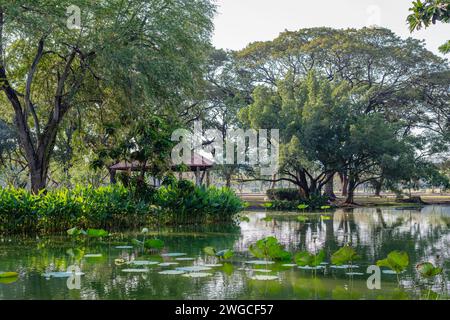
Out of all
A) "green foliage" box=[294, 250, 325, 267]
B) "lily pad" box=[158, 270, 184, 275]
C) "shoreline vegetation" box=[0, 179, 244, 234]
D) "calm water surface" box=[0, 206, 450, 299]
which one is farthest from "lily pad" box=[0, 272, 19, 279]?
"shoreline vegetation" box=[0, 179, 244, 234]

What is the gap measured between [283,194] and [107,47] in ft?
70.5

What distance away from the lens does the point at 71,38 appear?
1545cm

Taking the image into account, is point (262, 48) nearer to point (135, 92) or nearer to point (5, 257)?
point (135, 92)

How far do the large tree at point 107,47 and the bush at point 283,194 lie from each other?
57.4ft

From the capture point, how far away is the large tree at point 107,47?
14.4 meters

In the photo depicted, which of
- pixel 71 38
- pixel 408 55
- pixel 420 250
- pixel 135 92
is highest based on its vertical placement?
pixel 408 55

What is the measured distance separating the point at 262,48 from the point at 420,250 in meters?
25.9

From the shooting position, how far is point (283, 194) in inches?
1361

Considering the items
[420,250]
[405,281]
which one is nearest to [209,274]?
[405,281]

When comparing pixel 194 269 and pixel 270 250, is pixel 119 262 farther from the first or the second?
pixel 270 250

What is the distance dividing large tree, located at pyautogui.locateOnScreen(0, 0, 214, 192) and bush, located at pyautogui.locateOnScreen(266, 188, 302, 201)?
17.5 meters

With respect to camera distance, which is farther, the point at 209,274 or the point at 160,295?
the point at 209,274
